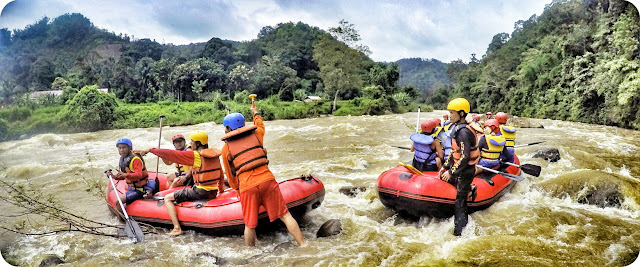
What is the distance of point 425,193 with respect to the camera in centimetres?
310

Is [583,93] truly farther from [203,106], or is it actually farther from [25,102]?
[25,102]

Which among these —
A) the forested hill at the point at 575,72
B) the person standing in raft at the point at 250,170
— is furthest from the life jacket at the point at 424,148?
the forested hill at the point at 575,72

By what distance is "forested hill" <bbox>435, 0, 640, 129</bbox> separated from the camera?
8.99 m

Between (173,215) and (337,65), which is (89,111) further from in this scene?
(337,65)

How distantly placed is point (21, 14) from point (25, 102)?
6.80 m

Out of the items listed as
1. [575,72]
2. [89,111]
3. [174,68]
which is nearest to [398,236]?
[89,111]

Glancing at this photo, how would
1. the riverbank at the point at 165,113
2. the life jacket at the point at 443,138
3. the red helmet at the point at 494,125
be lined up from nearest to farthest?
the life jacket at the point at 443,138 → the red helmet at the point at 494,125 → the riverbank at the point at 165,113

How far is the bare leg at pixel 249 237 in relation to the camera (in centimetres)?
273

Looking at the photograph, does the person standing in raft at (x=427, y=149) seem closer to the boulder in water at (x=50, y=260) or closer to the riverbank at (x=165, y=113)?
the boulder in water at (x=50, y=260)

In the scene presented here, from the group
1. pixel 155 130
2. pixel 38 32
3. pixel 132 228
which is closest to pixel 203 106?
pixel 155 130

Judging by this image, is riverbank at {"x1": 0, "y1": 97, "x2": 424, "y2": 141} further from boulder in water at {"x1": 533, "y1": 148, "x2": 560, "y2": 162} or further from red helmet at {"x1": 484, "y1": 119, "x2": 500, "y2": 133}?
red helmet at {"x1": 484, "y1": 119, "x2": 500, "y2": 133}

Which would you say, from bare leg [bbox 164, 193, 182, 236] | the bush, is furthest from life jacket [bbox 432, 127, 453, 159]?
the bush

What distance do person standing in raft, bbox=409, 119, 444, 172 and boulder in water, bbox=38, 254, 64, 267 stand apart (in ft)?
9.55

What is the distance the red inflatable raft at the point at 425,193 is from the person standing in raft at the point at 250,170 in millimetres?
1004
